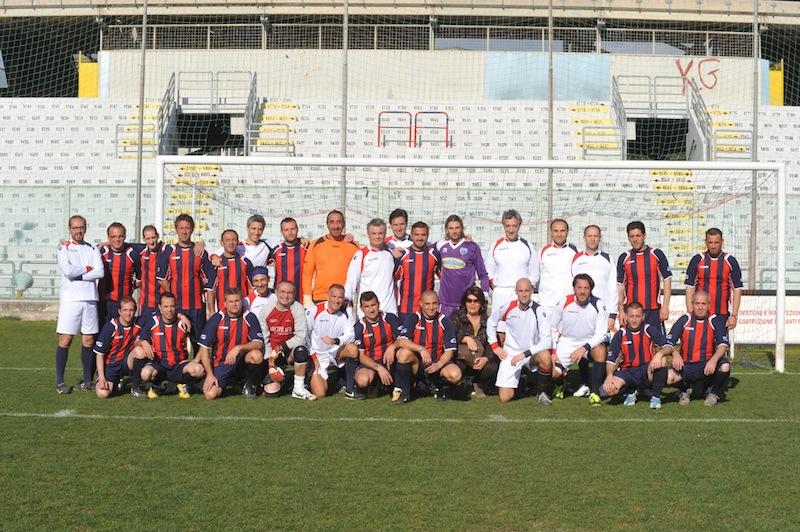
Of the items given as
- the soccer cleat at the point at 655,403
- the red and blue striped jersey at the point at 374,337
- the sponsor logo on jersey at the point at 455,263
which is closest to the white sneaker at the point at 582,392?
the soccer cleat at the point at 655,403

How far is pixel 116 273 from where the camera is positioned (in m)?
7.79

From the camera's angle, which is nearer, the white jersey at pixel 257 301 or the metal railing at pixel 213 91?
the white jersey at pixel 257 301

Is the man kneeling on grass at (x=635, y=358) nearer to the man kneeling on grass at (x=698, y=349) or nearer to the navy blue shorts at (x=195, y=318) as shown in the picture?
the man kneeling on grass at (x=698, y=349)

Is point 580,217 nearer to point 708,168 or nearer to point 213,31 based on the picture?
point 708,168

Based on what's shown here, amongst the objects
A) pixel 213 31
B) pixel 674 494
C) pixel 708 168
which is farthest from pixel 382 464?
pixel 213 31

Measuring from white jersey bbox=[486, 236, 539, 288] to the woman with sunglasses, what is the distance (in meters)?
0.42

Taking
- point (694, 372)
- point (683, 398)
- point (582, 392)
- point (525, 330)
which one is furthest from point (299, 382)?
point (694, 372)

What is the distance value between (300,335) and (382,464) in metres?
2.61

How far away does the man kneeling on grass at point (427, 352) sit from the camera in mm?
7164

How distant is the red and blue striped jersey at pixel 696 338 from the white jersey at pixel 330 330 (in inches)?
101

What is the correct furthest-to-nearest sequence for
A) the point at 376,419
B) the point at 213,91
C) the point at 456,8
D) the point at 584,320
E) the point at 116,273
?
the point at 456,8, the point at 213,91, the point at 116,273, the point at 584,320, the point at 376,419

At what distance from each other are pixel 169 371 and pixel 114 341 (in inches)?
19.8

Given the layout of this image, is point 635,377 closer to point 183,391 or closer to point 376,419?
point 376,419

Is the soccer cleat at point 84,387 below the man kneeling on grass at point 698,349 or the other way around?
below
